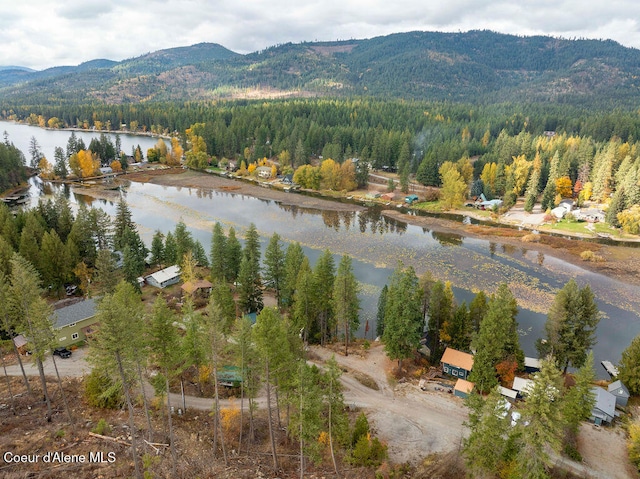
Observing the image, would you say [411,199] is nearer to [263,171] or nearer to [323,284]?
[263,171]

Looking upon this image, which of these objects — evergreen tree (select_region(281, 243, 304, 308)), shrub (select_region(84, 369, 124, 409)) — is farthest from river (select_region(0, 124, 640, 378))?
shrub (select_region(84, 369, 124, 409))

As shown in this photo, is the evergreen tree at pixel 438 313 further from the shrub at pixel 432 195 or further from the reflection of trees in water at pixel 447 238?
the shrub at pixel 432 195

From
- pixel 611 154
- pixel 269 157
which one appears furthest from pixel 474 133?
pixel 269 157

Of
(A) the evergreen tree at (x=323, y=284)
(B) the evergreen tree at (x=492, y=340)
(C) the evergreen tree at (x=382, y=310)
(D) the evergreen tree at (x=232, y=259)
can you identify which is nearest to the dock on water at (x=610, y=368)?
(B) the evergreen tree at (x=492, y=340)

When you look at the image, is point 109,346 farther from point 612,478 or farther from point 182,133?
point 182,133

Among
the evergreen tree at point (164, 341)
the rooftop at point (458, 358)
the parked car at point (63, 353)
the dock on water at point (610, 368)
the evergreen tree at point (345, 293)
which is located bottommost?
the dock on water at point (610, 368)
